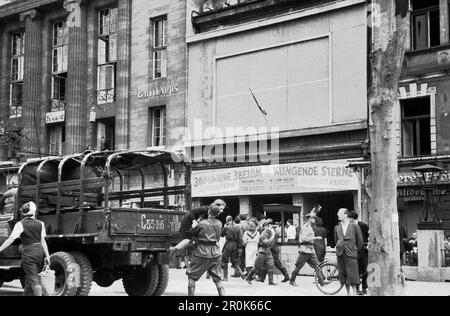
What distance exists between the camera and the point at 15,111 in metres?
38.2

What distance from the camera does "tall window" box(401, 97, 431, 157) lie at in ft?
81.7

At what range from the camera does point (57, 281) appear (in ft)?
41.8

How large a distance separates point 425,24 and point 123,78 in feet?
48.5

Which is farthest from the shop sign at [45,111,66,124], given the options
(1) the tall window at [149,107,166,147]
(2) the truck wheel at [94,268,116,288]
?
(2) the truck wheel at [94,268,116,288]

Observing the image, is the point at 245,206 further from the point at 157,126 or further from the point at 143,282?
the point at 143,282

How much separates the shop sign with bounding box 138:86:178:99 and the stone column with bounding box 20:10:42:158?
7.11 metres

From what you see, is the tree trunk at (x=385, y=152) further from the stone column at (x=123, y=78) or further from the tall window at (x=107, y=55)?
the tall window at (x=107, y=55)

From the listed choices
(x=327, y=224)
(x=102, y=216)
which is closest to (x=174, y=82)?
(x=327, y=224)

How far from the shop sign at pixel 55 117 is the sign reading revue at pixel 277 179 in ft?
30.0

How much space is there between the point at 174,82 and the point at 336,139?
894 centimetres

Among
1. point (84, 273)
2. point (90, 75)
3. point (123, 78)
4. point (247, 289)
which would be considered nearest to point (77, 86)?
point (90, 75)

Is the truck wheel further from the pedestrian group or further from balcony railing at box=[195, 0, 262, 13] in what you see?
balcony railing at box=[195, 0, 262, 13]

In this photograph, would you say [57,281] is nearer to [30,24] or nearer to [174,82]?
[174,82]

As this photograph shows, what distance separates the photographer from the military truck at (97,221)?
1272 centimetres
